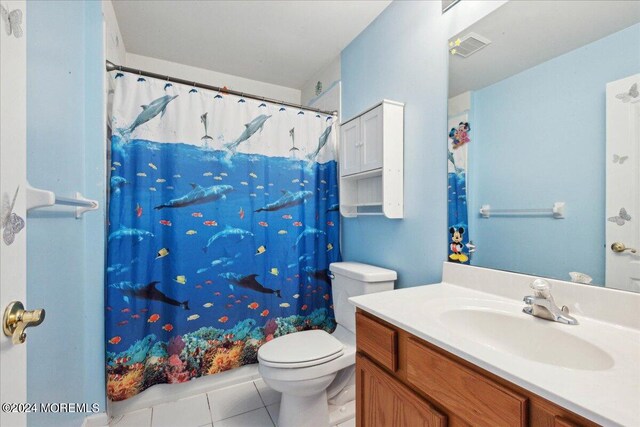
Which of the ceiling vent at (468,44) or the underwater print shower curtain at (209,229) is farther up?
the ceiling vent at (468,44)

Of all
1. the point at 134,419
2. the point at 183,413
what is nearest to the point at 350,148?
the point at 183,413

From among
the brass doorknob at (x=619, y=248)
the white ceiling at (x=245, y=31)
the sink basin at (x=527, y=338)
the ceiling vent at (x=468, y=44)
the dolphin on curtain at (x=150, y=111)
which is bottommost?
the sink basin at (x=527, y=338)

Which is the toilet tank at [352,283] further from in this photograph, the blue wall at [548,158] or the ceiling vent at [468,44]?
the ceiling vent at [468,44]

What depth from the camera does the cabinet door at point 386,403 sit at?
76cm

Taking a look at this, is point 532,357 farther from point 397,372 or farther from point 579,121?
point 579,121

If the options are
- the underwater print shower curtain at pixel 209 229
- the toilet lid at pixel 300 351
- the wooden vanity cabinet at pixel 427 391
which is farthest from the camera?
the underwater print shower curtain at pixel 209 229

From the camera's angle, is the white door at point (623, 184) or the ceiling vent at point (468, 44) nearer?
the white door at point (623, 184)

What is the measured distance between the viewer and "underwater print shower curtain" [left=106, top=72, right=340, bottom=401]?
150 centimetres

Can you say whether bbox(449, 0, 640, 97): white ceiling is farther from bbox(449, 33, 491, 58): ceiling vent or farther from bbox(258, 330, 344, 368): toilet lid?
bbox(258, 330, 344, 368): toilet lid

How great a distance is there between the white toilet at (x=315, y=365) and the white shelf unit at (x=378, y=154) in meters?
0.41

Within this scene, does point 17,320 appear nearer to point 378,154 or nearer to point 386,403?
point 386,403

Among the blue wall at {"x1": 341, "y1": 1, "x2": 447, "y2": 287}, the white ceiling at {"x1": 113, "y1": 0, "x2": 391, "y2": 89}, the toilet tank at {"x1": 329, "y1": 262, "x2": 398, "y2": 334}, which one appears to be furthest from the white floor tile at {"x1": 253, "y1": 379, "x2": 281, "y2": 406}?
the white ceiling at {"x1": 113, "y1": 0, "x2": 391, "y2": 89}

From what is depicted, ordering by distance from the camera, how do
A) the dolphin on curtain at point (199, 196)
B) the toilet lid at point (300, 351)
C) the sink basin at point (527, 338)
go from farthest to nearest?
1. the dolphin on curtain at point (199, 196)
2. the toilet lid at point (300, 351)
3. the sink basin at point (527, 338)

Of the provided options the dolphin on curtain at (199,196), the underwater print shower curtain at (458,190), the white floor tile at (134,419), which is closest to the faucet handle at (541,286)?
the underwater print shower curtain at (458,190)
